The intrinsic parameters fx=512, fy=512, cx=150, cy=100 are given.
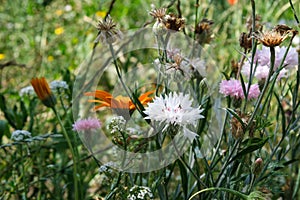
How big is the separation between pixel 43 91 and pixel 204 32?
0.32 meters

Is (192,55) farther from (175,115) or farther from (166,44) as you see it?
(175,115)

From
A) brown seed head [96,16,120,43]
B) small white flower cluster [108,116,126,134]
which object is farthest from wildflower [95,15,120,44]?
small white flower cluster [108,116,126,134]

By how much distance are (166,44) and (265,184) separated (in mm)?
311

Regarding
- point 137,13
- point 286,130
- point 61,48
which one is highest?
point 137,13

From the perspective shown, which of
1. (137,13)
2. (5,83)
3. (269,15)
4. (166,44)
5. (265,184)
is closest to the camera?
(166,44)

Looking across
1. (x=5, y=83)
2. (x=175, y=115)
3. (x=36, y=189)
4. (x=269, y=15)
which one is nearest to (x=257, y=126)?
(x=175, y=115)

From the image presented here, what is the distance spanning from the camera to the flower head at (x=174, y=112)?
681 mm

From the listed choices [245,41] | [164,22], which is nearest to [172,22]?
[164,22]

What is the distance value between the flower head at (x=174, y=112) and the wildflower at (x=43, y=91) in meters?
0.25

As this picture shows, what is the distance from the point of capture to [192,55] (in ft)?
3.15

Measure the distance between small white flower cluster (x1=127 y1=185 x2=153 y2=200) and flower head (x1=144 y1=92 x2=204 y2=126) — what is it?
0.12 meters

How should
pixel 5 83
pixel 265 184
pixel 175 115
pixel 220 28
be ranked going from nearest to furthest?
pixel 175 115 < pixel 265 184 < pixel 220 28 < pixel 5 83

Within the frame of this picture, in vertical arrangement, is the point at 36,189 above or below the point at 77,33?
below

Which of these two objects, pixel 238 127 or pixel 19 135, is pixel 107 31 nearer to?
pixel 238 127
